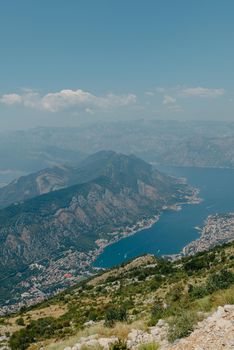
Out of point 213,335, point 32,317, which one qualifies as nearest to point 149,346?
point 213,335

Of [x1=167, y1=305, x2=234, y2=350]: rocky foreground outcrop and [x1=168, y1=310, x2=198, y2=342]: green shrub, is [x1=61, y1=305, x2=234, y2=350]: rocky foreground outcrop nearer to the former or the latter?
[x1=167, y1=305, x2=234, y2=350]: rocky foreground outcrop

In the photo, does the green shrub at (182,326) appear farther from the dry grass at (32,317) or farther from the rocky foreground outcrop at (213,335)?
the dry grass at (32,317)

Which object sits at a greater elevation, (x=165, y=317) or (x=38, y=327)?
(x=165, y=317)

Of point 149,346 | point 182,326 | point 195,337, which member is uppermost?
point 195,337

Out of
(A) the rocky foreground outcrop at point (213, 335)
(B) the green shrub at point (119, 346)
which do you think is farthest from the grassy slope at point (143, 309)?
(B) the green shrub at point (119, 346)

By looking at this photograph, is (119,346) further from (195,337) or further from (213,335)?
(213,335)

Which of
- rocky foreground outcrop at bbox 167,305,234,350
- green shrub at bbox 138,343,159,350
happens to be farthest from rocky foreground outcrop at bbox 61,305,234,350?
green shrub at bbox 138,343,159,350

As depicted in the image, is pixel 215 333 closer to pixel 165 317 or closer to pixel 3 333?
pixel 165 317

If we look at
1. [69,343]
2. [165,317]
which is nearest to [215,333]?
[165,317]

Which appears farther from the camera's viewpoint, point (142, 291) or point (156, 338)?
point (142, 291)
